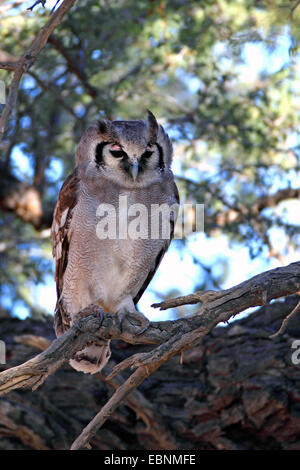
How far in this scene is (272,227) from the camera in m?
5.18

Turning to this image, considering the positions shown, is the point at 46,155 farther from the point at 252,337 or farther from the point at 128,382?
the point at 128,382

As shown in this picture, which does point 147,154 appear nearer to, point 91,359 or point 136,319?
point 136,319

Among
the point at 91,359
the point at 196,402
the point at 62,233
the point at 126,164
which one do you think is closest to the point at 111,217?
the point at 126,164

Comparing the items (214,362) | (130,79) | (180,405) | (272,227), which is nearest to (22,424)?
(180,405)

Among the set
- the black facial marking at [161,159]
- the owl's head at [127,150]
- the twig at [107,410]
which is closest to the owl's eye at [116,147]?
the owl's head at [127,150]

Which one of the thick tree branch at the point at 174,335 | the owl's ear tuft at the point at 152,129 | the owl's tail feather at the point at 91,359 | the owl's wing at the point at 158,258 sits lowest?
the owl's tail feather at the point at 91,359

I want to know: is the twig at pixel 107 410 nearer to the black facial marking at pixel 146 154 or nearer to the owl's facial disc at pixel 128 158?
the owl's facial disc at pixel 128 158

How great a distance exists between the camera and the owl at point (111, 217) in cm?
398

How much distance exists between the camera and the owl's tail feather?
163 inches

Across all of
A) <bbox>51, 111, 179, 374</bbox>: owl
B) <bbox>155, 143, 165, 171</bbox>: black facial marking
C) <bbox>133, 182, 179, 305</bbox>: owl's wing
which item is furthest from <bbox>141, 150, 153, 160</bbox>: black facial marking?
<bbox>133, 182, 179, 305</bbox>: owl's wing

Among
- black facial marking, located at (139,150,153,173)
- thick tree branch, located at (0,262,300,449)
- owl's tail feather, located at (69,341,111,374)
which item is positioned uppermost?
black facial marking, located at (139,150,153,173)

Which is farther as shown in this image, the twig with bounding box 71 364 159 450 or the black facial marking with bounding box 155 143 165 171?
the black facial marking with bounding box 155 143 165 171

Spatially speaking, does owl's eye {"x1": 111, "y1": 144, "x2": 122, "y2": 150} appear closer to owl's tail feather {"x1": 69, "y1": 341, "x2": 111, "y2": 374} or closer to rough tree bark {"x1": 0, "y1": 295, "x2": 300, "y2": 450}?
owl's tail feather {"x1": 69, "y1": 341, "x2": 111, "y2": 374}

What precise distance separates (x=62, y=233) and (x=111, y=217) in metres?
0.46
